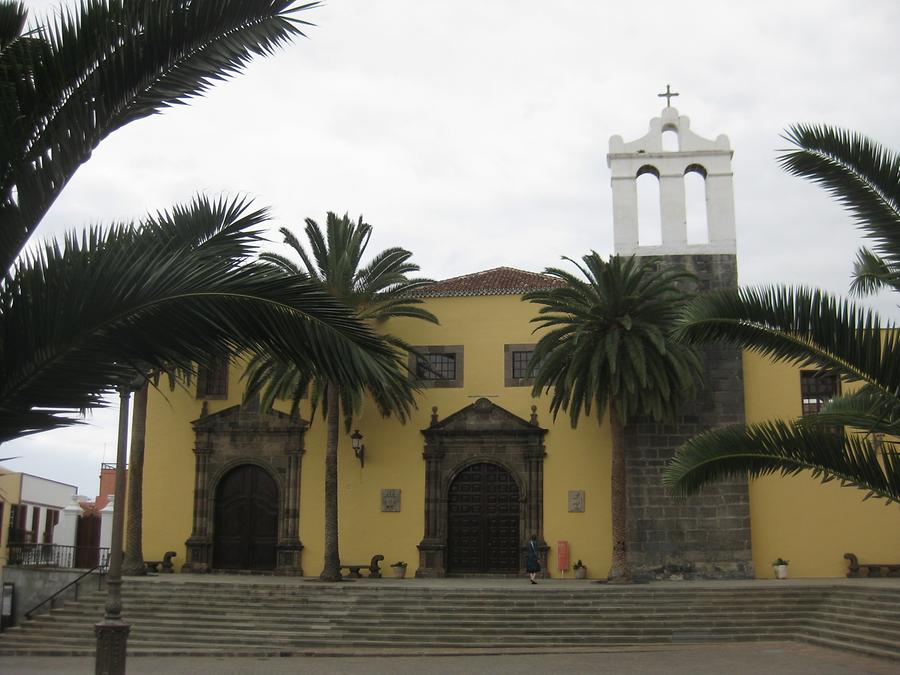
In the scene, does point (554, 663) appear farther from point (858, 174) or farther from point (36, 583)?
point (36, 583)

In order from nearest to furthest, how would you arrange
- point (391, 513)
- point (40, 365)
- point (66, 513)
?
1. point (40, 365)
2. point (391, 513)
3. point (66, 513)

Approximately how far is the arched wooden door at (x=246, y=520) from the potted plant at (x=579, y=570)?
7.89m

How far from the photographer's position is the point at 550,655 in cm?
1708

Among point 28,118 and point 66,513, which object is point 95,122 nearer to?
point 28,118

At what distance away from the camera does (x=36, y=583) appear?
22.3 meters

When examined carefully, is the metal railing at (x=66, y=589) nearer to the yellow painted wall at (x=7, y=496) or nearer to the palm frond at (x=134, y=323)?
the yellow painted wall at (x=7, y=496)

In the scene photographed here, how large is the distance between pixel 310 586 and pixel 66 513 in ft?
37.9

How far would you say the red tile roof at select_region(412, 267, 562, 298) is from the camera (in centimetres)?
2697

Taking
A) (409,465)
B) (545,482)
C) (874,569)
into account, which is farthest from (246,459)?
(874,569)

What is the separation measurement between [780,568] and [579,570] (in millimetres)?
4858

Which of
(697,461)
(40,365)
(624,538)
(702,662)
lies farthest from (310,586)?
(40,365)

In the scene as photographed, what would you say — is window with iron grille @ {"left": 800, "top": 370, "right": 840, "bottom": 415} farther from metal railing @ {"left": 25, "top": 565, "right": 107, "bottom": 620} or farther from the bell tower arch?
metal railing @ {"left": 25, "top": 565, "right": 107, "bottom": 620}

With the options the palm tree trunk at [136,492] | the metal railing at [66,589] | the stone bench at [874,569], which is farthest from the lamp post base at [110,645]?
the stone bench at [874,569]

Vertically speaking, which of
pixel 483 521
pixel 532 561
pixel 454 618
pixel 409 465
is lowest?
pixel 454 618
